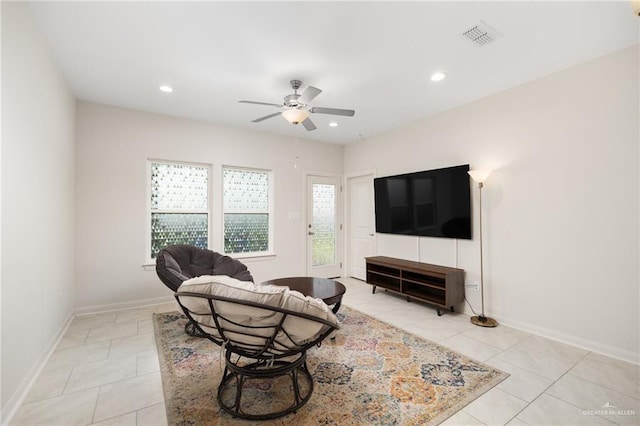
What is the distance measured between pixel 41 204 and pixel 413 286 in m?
4.15

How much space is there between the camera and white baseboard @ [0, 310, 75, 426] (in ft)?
5.58

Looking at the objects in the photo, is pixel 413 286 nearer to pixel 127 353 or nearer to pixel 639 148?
pixel 639 148

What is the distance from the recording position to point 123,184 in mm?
3801

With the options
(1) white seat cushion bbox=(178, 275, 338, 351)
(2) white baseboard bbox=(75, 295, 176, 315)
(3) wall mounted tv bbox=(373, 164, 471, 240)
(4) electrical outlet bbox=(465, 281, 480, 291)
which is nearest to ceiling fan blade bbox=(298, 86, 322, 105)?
(1) white seat cushion bbox=(178, 275, 338, 351)

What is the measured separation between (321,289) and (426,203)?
2.09 metres

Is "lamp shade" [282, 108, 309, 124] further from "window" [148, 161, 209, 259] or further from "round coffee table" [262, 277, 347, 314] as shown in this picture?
"window" [148, 161, 209, 259]

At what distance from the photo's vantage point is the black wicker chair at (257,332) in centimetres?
159

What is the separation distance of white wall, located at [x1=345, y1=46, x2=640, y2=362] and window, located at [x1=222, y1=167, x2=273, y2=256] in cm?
292

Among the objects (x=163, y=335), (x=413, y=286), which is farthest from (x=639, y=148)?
(x=163, y=335)

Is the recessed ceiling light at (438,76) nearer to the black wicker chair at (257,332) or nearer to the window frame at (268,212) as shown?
the black wicker chair at (257,332)

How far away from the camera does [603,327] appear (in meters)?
2.54

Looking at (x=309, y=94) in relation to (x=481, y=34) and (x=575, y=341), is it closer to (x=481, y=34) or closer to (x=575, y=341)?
(x=481, y=34)

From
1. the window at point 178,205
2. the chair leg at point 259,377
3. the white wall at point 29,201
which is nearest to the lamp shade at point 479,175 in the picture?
the chair leg at point 259,377

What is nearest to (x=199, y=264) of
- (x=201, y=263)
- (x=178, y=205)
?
(x=201, y=263)
